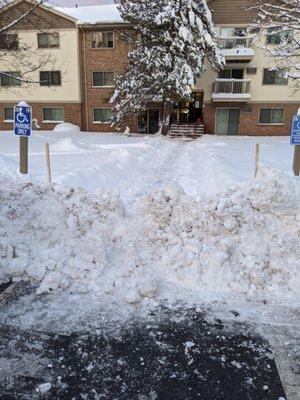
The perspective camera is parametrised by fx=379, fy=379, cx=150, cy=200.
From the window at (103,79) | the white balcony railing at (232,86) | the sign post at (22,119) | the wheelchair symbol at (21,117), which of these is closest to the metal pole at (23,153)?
the sign post at (22,119)

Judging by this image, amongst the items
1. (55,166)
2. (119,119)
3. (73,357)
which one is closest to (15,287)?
(73,357)

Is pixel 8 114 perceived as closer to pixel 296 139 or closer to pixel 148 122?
pixel 148 122

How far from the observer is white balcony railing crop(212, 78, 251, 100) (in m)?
28.4

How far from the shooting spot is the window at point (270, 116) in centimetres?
2994

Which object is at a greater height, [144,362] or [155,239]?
[155,239]

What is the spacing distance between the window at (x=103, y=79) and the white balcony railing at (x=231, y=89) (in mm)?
8256

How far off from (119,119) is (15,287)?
22.7 meters

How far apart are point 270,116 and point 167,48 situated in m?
10.3

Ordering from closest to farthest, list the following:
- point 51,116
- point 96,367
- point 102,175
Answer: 1. point 96,367
2. point 102,175
3. point 51,116

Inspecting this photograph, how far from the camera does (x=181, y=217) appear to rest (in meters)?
6.32

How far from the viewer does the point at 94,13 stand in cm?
3139

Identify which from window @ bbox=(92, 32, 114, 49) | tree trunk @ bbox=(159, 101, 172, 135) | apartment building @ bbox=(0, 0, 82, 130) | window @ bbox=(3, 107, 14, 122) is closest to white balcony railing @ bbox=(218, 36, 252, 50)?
tree trunk @ bbox=(159, 101, 172, 135)

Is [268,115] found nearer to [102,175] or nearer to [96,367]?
[102,175]

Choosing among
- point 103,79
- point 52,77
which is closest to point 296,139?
point 103,79
